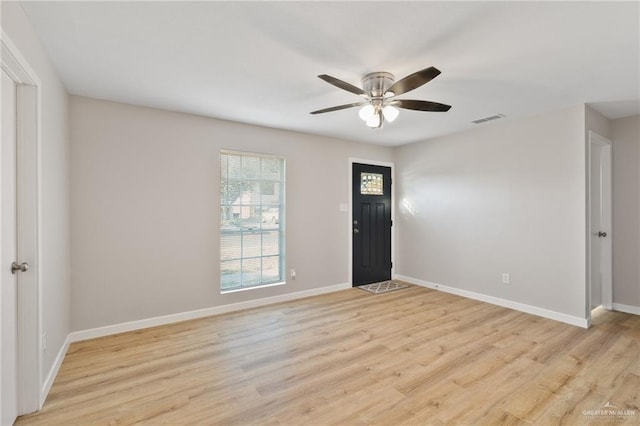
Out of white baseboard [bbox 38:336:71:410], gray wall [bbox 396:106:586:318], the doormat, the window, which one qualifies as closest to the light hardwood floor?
white baseboard [bbox 38:336:71:410]

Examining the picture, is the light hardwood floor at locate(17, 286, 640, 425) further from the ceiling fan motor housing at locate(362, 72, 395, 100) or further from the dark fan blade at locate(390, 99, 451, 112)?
the ceiling fan motor housing at locate(362, 72, 395, 100)

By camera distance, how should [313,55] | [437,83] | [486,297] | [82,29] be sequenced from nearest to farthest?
[82,29]
[313,55]
[437,83]
[486,297]

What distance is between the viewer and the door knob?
1.82m

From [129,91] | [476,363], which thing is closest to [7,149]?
[129,91]

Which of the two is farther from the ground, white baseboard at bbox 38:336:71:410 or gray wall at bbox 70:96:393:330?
gray wall at bbox 70:96:393:330

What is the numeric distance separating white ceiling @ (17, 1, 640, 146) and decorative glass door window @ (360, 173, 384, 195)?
2092 millimetres

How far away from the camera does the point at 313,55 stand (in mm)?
2211

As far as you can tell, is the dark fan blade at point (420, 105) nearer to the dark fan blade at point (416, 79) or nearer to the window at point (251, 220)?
the dark fan blade at point (416, 79)

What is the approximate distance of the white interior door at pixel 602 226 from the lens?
147 inches

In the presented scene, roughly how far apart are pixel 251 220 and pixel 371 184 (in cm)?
225

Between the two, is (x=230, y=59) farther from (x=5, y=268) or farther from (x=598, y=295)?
(x=598, y=295)

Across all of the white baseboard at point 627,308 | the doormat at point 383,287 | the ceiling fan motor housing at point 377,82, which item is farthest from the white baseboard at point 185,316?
the white baseboard at point 627,308

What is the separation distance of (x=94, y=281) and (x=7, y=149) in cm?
171

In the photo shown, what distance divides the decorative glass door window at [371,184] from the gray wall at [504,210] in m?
0.44
